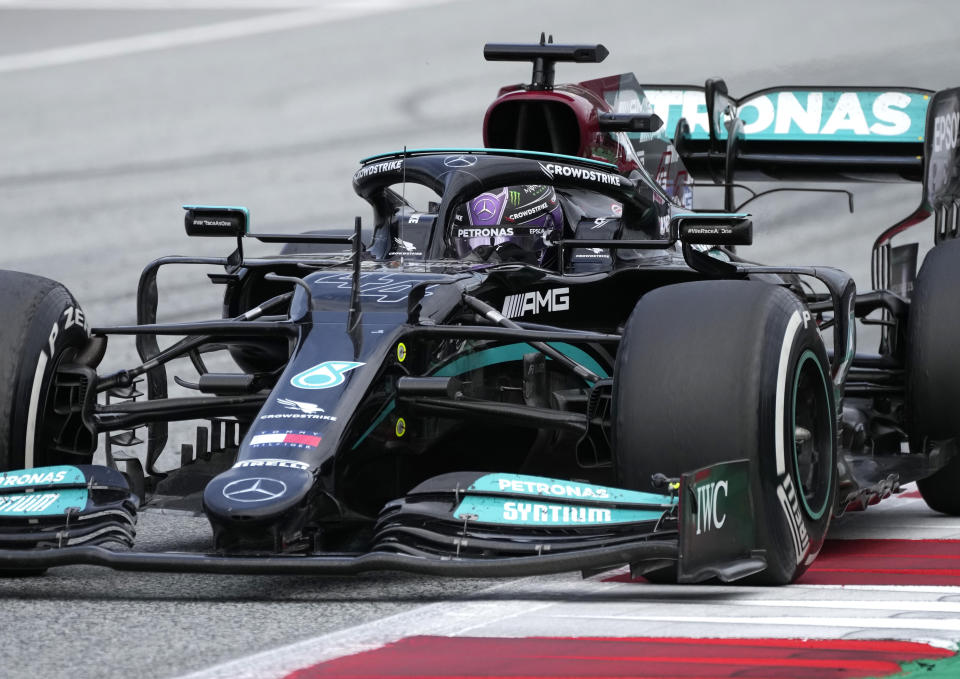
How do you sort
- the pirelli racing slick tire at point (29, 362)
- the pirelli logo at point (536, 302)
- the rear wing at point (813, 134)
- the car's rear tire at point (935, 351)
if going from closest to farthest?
1. the pirelli racing slick tire at point (29, 362)
2. the pirelli logo at point (536, 302)
3. the car's rear tire at point (935, 351)
4. the rear wing at point (813, 134)

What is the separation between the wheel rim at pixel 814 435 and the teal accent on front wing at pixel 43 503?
85.7 inches

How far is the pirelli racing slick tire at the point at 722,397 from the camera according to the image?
4320 millimetres

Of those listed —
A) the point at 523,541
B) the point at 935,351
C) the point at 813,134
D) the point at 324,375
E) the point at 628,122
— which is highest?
the point at 628,122

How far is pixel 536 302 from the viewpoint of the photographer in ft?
18.3

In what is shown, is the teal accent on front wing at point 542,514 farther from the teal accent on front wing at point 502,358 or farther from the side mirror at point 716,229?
the side mirror at point 716,229

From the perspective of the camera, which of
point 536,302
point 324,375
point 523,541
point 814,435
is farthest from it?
point 536,302

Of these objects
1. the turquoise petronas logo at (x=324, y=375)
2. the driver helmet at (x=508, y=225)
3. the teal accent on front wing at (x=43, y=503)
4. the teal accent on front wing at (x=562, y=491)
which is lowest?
the teal accent on front wing at (x=43, y=503)

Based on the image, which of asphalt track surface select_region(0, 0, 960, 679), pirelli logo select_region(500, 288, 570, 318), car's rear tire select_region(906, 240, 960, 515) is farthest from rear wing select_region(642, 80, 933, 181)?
asphalt track surface select_region(0, 0, 960, 679)

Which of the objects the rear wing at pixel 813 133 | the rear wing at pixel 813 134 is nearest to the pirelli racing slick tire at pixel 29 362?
the rear wing at pixel 813 134

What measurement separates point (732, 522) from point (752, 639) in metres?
0.70

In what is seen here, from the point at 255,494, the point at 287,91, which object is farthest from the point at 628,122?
the point at 287,91

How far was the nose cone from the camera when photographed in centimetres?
416

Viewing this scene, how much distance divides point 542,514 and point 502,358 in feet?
3.87

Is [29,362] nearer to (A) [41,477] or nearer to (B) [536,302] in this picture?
(A) [41,477]
